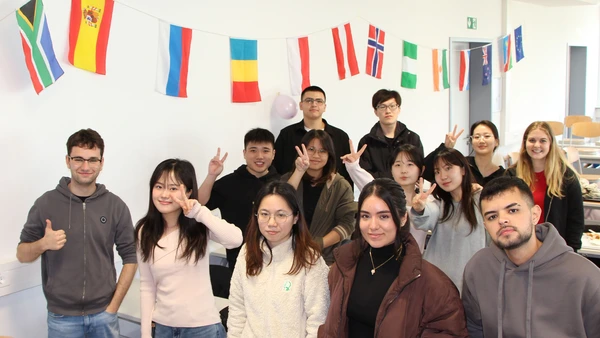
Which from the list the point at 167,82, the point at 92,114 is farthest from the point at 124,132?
the point at 167,82

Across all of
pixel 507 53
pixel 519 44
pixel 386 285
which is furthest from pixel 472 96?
pixel 386 285

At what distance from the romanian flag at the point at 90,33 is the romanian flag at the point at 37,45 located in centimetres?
16

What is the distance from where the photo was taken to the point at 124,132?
3.12 meters

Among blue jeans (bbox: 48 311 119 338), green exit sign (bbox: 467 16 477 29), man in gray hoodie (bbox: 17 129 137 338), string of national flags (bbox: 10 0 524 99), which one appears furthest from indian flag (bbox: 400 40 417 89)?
blue jeans (bbox: 48 311 119 338)

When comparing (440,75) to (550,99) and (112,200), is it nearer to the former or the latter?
(550,99)

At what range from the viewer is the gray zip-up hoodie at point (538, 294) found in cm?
169

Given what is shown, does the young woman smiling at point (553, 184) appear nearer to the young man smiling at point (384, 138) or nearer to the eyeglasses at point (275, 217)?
the young man smiling at point (384, 138)

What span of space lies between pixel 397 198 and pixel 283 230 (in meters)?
0.45

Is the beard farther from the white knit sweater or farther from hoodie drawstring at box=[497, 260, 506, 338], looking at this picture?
the white knit sweater

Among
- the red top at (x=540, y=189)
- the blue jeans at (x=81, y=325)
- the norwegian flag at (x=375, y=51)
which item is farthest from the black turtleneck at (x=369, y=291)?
the norwegian flag at (x=375, y=51)

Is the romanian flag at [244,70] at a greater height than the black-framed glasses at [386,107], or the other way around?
the romanian flag at [244,70]

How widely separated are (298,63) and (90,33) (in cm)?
190

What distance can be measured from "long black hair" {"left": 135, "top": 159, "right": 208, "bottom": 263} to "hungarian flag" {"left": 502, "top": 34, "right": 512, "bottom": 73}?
694cm

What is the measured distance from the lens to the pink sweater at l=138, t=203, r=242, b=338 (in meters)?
2.11
